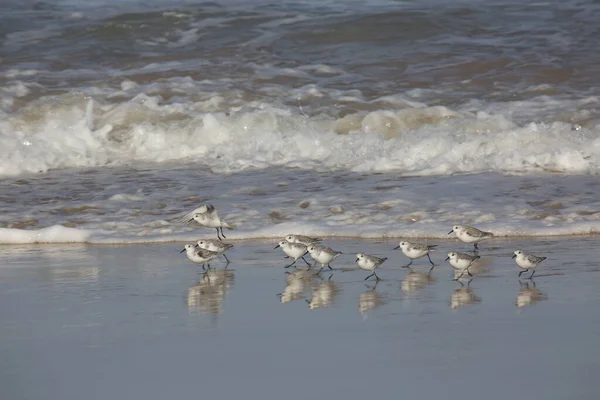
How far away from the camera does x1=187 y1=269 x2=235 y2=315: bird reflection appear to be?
6.48 metres

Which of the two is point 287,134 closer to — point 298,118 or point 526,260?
point 298,118

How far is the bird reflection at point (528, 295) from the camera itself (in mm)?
6316

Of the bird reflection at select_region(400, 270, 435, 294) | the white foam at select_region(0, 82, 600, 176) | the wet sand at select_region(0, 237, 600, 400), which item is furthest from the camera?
the white foam at select_region(0, 82, 600, 176)

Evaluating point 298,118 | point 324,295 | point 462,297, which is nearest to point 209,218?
point 324,295

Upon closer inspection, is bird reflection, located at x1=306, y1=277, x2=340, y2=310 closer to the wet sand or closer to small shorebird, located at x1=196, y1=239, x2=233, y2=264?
the wet sand

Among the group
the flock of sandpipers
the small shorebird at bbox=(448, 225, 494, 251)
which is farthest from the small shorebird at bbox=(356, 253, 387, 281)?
the small shorebird at bbox=(448, 225, 494, 251)

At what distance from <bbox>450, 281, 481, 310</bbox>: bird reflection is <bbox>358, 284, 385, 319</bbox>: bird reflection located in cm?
41

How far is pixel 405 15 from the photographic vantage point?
1828 cm

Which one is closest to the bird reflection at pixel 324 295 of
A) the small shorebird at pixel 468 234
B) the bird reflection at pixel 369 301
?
the bird reflection at pixel 369 301

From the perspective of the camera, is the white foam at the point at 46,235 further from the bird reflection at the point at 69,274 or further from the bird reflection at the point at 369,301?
the bird reflection at the point at 369,301

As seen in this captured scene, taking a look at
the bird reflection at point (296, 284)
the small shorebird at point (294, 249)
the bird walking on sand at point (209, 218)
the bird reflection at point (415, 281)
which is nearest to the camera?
the bird reflection at point (296, 284)

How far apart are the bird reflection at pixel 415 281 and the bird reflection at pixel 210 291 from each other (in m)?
1.11

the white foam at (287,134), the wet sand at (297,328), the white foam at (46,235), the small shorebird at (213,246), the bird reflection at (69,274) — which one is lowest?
the wet sand at (297,328)

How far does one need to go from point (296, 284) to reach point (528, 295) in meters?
1.49
